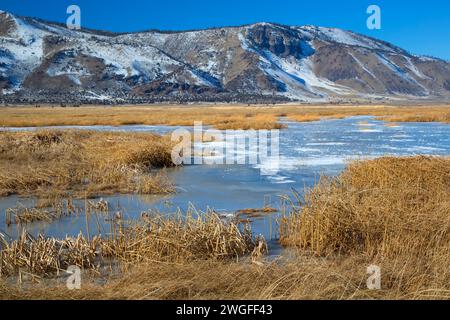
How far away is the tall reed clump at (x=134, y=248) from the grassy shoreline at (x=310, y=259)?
0.07ft

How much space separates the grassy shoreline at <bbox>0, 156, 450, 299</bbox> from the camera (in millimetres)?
6223

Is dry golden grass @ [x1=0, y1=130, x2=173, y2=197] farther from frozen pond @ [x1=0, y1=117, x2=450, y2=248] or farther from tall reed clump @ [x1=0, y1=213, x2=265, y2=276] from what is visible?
tall reed clump @ [x1=0, y1=213, x2=265, y2=276]

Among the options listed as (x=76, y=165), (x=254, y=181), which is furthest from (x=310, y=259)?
(x=76, y=165)

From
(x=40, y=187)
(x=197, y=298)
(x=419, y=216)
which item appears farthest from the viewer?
(x=40, y=187)

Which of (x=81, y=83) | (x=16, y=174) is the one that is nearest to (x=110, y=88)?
(x=81, y=83)

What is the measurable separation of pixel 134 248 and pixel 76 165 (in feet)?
32.6

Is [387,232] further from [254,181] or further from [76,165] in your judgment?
[76,165]

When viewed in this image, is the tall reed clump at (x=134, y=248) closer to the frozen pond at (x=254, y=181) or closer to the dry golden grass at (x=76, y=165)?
the frozen pond at (x=254, y=181)

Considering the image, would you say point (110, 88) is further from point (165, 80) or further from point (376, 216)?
point (376, 216)

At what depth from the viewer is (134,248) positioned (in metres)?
8.06

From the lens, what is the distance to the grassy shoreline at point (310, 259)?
6223 mm

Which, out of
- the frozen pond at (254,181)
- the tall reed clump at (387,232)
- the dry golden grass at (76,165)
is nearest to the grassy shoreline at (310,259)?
the tall reed clump at (387,232)

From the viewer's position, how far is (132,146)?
757 inches

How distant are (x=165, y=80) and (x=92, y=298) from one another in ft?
634
